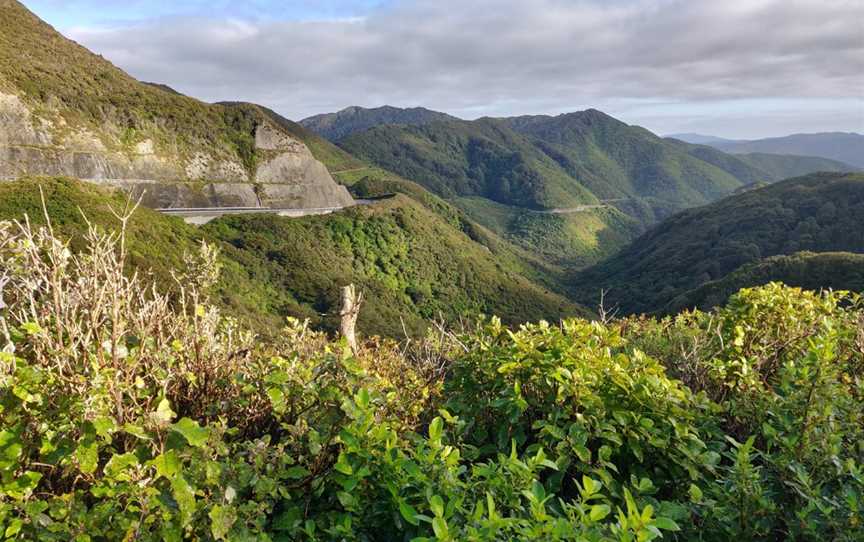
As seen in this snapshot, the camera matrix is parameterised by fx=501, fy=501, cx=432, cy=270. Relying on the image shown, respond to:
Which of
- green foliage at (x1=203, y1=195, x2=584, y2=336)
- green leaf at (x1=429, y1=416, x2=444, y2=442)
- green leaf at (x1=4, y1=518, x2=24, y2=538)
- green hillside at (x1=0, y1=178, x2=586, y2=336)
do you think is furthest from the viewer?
green foliage at (x1=203, y1=195, x2=584, y2=336)

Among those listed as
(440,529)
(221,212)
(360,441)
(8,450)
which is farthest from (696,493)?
(221,212)

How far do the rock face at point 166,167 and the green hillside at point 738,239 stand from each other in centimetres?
5447

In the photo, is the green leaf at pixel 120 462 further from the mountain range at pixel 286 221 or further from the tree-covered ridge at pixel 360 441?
the mountain range at pixel 286 221

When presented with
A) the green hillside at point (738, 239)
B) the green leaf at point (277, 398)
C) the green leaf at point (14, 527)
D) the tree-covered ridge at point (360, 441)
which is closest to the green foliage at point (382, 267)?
the green hillside at point (738, 239)

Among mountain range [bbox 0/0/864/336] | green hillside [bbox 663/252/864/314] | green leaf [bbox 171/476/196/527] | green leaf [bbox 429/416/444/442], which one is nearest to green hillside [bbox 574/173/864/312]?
mountain range [bbox 0/0/864/336]

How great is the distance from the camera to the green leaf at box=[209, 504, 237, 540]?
2309mm

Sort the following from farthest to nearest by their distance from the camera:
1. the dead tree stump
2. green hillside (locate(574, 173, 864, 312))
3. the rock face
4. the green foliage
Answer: green hillside (locate(574, 173, 864, 312)), the green foliage, the rock face, the dead tree stump

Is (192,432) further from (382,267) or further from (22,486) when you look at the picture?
(382,267)

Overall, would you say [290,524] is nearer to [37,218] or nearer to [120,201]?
[37,218]

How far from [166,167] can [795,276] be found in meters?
70.7

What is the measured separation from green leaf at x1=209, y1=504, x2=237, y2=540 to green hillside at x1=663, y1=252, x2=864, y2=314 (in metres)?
48.9

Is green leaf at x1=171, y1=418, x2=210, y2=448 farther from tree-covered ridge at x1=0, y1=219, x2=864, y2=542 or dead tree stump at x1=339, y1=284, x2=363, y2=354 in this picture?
dead tree stump at x1=339, y1=284, x2=363, y2=354

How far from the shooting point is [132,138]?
58875mm

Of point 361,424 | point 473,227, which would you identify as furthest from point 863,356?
point 473,227
